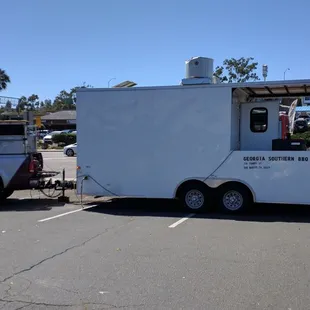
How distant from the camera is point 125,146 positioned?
34.7 ft

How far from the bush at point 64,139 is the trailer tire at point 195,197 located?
37.6 meters

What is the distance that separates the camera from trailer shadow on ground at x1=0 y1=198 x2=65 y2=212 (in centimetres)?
1113

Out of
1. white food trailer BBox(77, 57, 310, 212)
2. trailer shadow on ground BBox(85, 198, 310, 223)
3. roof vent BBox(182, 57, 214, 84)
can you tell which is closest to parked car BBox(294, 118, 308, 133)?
white food trailer BBox(77, 57, 310, 212)

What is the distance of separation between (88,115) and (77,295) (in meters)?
6.53

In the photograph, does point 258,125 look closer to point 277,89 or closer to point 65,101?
point 277,89

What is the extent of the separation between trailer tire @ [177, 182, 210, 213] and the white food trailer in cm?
2

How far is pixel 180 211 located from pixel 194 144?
1665 mm

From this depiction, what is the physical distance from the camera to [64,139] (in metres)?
47.4

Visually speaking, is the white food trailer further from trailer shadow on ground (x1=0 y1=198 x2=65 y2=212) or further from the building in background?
the building in background

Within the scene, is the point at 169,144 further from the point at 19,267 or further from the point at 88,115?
the point at 19,267

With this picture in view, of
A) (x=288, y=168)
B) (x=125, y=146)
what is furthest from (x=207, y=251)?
(x=125, y=146)

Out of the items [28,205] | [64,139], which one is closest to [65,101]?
[64,139]

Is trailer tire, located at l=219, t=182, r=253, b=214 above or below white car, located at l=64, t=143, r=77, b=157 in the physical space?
below

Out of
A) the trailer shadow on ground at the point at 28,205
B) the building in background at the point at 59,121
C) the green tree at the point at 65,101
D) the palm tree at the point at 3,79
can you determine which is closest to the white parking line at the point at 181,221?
the trailer shadow on ground at the point at 28,205
